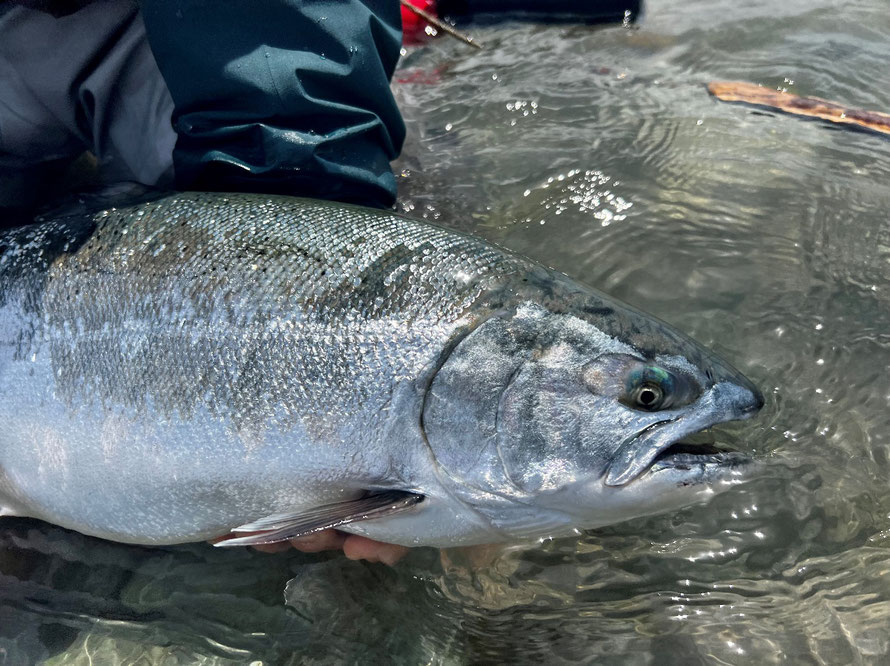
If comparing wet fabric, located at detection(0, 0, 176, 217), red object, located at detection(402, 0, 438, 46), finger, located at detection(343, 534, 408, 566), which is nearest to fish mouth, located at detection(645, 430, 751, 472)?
finger, located at detection(343, 534, 408, 566)

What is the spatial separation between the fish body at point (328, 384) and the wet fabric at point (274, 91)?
342 millimetres

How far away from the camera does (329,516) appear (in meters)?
2.30

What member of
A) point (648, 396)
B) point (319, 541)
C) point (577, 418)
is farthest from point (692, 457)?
point (319, 541)

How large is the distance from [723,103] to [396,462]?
3347 millimetres

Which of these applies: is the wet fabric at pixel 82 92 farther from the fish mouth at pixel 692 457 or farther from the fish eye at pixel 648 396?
the fish mouth at pixel 692 457

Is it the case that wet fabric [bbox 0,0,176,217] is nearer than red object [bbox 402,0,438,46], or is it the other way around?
wet fabric [bbox 0,0,176,217]

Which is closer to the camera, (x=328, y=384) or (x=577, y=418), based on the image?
(x=577, y=418)

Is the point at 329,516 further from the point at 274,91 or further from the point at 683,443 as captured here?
the point at 274,91

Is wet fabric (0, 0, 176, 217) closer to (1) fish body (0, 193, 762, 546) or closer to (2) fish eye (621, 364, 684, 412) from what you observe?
(1) fish body (0, 193, 762, 546)

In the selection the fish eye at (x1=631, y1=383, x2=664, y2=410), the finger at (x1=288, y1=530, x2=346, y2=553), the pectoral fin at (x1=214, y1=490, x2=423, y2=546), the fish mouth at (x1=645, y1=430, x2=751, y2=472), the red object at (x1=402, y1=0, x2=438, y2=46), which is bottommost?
the finger at (x1=288, y1=530, x2=346, y2=553)

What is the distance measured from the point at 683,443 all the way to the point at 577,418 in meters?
0.36

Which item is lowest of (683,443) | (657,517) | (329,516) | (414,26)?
(657,517)

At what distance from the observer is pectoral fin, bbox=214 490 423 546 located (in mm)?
2275

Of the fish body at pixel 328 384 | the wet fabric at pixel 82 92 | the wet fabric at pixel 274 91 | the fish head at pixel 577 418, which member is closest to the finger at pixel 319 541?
the fish body at pixel 328 384
